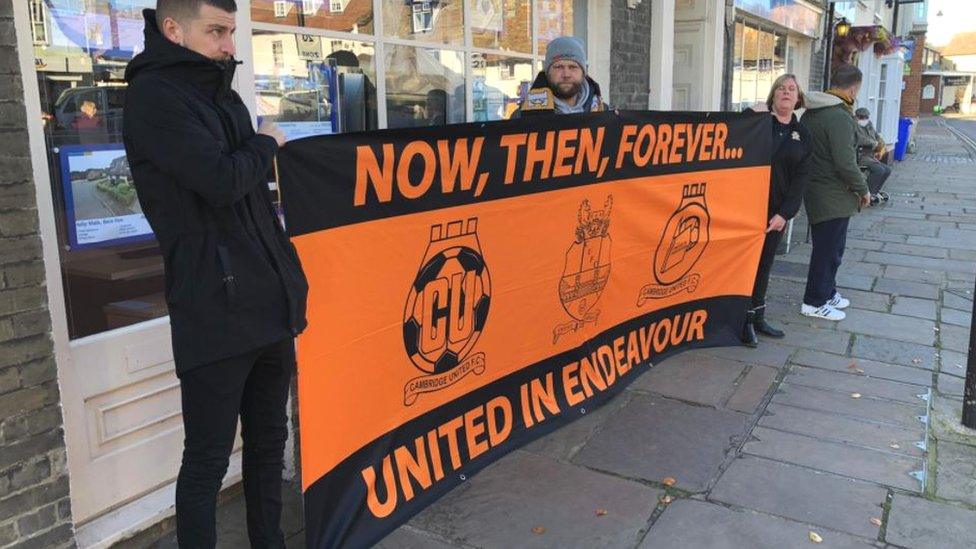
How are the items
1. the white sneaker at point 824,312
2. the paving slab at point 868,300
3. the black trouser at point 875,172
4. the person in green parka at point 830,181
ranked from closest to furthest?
the person in green parka at point 830,181
the white sneaker at point 824,312
the paving slab at point 868,300
the black trouser at point 875,172

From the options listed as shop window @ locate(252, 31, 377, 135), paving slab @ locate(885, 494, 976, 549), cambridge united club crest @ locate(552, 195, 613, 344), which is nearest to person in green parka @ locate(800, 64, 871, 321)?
cambridge united club crest @ locate(552, 195, 613, 344)

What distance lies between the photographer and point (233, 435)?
2.43 m

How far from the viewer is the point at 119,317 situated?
2930mm

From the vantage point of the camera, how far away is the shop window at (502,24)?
5.51 m

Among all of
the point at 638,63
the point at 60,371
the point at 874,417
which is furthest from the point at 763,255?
the point at 60,371

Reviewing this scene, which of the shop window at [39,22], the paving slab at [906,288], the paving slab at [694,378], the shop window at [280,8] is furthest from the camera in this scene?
the paving slab at [906,288]

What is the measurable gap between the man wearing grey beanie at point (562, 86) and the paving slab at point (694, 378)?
163cm

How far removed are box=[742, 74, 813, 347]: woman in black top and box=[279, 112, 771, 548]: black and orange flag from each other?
0.27 meters

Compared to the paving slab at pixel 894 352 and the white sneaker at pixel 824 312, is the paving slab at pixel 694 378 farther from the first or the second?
the white sneaker at pixel 824 312

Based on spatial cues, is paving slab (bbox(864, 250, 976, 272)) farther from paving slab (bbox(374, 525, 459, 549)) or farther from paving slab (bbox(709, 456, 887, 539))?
paving slab (bbox(374, 525, 459, 549))

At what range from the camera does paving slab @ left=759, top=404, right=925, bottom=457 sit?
373 cm

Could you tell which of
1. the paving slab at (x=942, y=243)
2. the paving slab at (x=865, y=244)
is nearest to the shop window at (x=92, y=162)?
the paving slab at (x=865, y=244)

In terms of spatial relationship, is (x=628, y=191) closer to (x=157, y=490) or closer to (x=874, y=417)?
(x=874, y=417)

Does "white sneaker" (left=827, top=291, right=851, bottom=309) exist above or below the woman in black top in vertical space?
below
